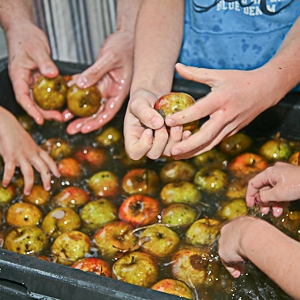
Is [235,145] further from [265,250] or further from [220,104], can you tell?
[265,250]

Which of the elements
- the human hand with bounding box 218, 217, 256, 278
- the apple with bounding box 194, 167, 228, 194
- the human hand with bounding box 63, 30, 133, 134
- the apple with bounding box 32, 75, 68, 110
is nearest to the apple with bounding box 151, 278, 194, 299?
the human hand with bounding box 218, 217, 256, 278

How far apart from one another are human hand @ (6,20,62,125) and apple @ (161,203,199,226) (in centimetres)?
64

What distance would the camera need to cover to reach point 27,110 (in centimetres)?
194

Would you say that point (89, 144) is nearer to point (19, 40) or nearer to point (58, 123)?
point (58, 123)

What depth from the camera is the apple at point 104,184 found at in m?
1.79

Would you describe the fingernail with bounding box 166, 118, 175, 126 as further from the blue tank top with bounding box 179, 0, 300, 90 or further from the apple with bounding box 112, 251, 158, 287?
the blue tank top with bounding box 179, 0, 300, 90

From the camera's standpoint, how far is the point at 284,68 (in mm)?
1458

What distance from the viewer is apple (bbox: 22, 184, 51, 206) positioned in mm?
1750

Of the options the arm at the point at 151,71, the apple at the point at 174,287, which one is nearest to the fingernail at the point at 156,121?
the arm at the point at 151,71

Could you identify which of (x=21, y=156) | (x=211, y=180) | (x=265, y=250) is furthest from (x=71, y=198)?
(x=265, y=250)

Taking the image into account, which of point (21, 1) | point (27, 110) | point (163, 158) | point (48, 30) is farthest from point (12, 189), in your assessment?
point (48, 30)

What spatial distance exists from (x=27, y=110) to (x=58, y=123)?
160 mm

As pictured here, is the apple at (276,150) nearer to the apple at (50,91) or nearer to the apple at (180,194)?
the apple at (180,194)

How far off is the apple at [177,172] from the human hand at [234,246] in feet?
1.63
